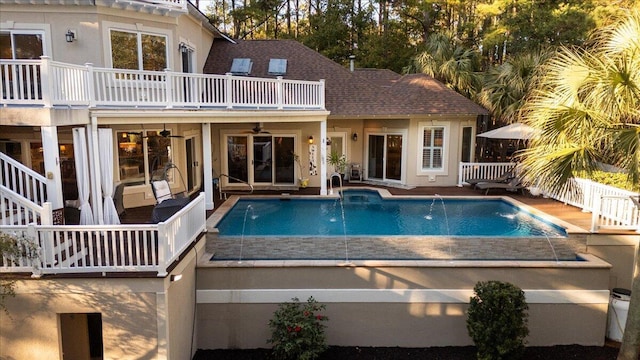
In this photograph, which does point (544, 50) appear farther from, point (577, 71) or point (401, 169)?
point (577, 71)

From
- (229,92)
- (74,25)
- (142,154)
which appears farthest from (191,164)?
(74,25)

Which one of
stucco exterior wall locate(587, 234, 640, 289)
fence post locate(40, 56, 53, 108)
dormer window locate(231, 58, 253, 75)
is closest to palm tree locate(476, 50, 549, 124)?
stucco exterior wall locate(587, 234, 640, 289)

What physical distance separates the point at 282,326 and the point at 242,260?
1831 mm

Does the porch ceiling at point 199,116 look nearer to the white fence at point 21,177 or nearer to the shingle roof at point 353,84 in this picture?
the white fence at point 21,177

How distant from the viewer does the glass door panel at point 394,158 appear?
1741 cm

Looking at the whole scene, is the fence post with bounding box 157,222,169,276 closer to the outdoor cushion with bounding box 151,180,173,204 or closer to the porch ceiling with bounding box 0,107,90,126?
the porch ceiling with bounding box 0,107,90,126

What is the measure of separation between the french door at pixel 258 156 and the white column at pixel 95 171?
7231mm

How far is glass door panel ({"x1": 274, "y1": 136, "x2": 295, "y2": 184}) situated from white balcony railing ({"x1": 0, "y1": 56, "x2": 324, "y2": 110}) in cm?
277

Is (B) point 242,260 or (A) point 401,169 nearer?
(B) point 242,260

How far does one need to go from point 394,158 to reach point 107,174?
11.3 meters

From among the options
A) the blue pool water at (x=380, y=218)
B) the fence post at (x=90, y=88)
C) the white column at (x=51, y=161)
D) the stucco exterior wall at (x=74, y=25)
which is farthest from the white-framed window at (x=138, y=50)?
the blue pool water at (x=380, y=218)

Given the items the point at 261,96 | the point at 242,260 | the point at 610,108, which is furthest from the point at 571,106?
the point at 261,96

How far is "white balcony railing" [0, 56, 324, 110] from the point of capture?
7.88 metres

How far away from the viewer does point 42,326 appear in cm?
710
